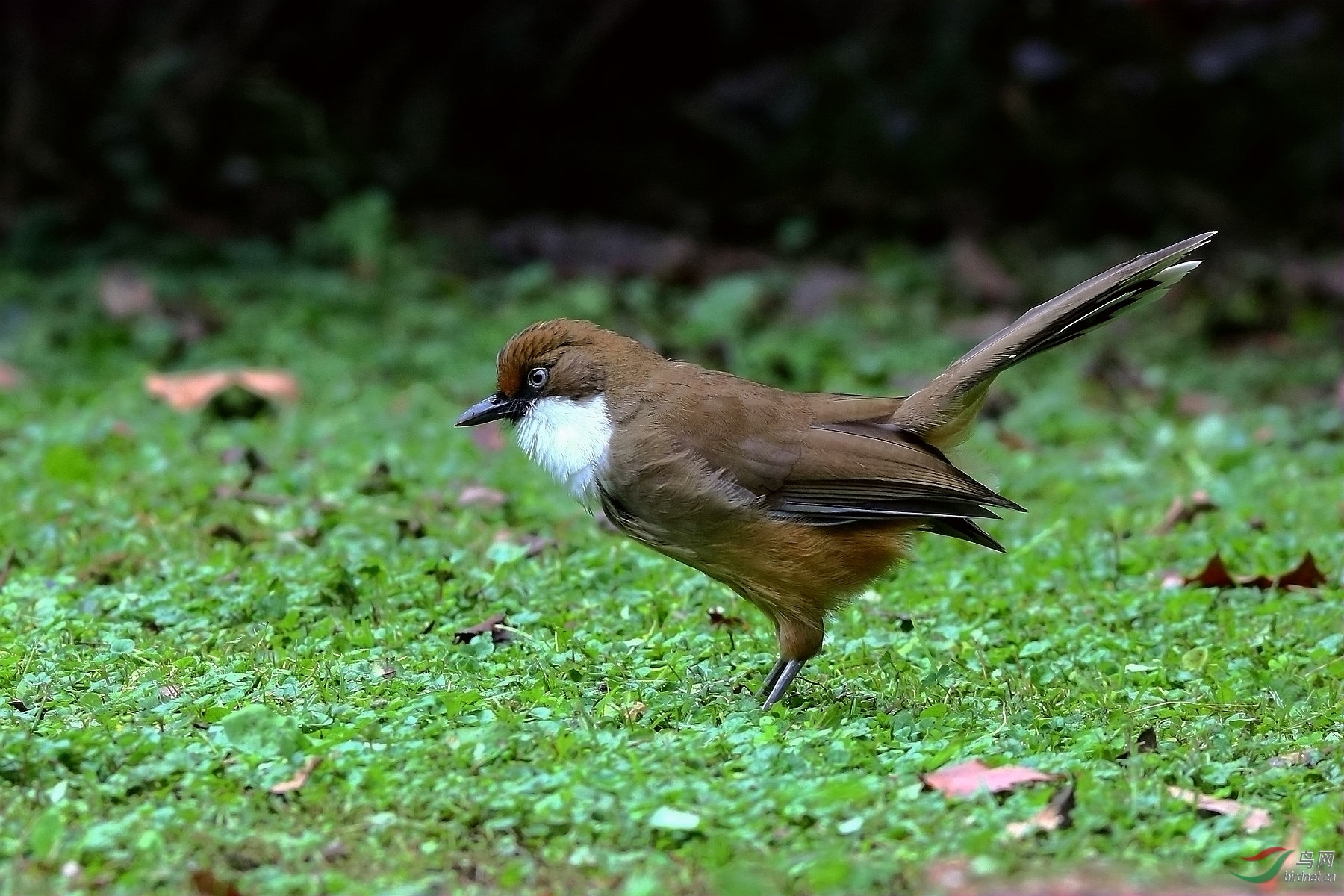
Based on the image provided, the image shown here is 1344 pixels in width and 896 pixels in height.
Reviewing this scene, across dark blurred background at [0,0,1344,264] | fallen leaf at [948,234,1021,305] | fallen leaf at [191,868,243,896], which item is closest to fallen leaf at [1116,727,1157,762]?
fallen leaf at [191,868,243,896]

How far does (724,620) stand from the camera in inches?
209

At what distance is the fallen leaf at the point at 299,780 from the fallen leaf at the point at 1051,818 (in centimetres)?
152

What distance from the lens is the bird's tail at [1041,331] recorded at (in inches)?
189

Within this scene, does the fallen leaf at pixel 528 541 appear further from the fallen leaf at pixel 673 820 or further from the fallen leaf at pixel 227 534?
the fallen leaf at pixel 673 820

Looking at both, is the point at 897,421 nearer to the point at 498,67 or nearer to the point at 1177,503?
the point at 1177,503

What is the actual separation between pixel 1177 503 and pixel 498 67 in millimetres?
6142

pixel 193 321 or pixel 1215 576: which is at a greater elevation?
pixel 193 321

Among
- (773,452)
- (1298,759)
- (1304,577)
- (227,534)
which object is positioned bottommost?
(1298,759)

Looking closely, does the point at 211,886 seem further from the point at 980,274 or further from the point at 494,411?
the point at 980,274

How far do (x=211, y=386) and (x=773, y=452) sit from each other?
412 cm

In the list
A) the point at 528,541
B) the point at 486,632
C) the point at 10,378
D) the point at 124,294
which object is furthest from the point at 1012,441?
the point at 124,294

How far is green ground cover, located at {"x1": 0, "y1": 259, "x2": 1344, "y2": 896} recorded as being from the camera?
3.45 meters

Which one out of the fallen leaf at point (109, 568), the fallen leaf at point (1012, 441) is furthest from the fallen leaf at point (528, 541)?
the fallen leaf at point (1012, 441)

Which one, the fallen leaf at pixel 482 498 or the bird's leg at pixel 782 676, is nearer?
the bird's leg at pixel 782 676
